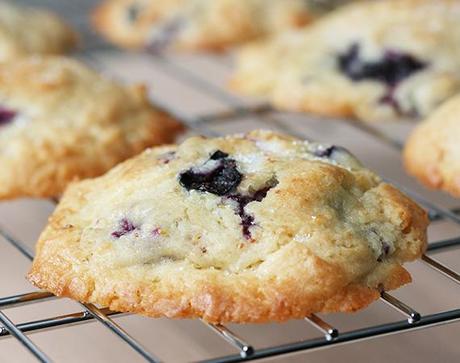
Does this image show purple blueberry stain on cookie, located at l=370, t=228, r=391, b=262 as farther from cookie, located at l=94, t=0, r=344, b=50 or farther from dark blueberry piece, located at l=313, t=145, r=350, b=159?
cookie, located at l=94, t=0, r=344, b=50

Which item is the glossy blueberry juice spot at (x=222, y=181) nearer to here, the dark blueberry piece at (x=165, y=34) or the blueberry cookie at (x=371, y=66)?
the blueberry cookie at (x=371, y=66)

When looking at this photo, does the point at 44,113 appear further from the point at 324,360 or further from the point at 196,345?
the point at 324,360

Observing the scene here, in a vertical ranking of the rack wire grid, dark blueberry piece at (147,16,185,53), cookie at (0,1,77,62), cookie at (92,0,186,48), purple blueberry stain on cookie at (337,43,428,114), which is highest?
cookie at (92,0,186,48)

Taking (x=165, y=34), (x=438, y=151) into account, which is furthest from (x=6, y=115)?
(x=165, y=34)

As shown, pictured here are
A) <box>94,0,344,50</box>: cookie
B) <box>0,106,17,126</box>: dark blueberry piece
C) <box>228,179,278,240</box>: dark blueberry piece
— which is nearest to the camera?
<box>228,179,278,240</box>: dark blueberry piece

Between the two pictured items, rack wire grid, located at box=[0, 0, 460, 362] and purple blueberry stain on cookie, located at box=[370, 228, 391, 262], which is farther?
purple blueberry stain on cookie, located at box=[370, 228, 391, 262]

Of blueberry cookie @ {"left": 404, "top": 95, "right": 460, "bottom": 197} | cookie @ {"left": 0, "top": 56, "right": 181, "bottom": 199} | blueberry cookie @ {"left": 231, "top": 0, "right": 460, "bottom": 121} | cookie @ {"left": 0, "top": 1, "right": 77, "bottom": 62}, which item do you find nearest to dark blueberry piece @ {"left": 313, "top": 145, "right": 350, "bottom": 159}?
blueberry cookie @ {"left": 404, "top": 95, "right": 460, "bottom": 197}

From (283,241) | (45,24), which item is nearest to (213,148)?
(283,241)
